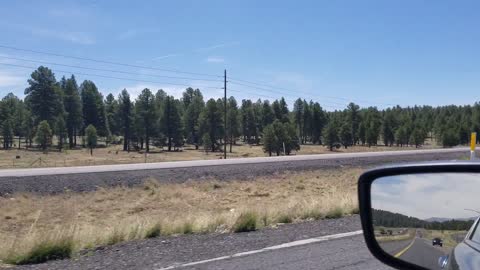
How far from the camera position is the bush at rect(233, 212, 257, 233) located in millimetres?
10383

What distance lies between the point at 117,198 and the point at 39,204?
10.4ft

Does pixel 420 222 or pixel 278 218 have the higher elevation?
pixel 420 222

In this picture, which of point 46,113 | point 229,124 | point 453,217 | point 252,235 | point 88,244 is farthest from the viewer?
point 229,124

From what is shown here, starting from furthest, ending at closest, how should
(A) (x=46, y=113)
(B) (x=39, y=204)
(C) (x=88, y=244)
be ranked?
1. (A) (x=46, y=113)
2. (B) (x=39, y=204)
3. (C) (x=88, y=244)

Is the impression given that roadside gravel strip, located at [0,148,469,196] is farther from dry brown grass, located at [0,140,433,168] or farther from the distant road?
dry brown grass, located at [0,140,433,168]

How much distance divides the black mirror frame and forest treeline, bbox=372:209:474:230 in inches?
2.4

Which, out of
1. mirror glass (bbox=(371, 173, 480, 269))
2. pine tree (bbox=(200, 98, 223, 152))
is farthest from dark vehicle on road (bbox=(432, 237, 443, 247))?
pine tree (bbox=(200, 98, 223, 152))

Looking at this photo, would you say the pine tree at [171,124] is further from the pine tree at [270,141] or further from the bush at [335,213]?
the bush at [335,213]

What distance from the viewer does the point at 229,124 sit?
431 ft

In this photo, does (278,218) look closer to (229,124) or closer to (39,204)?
(39,204)

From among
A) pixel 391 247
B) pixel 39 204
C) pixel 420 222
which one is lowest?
pixel 39 204

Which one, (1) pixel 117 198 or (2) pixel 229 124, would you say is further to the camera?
(2) pixel 229 124

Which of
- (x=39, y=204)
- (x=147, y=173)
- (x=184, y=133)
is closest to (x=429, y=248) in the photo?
(x=39, y=204)

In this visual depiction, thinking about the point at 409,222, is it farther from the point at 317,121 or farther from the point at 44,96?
the point at 317,121
